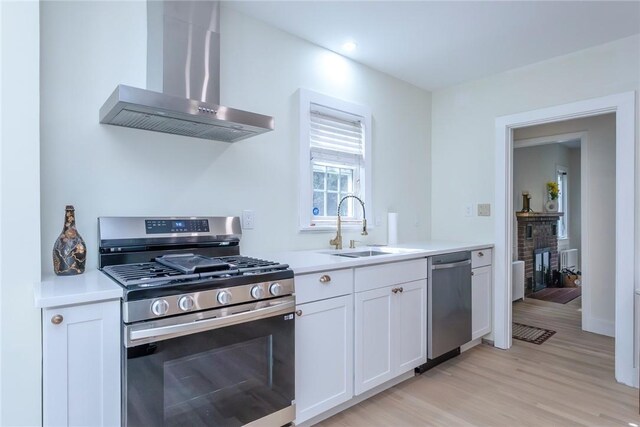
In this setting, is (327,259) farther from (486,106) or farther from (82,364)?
(486,106)

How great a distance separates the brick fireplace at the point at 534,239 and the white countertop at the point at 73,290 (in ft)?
17.5

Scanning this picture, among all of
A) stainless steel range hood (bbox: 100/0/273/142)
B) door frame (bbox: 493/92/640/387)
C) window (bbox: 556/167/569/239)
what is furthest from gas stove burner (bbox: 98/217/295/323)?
window (bbox: 556/167/569/239)

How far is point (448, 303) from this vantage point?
9.12ft

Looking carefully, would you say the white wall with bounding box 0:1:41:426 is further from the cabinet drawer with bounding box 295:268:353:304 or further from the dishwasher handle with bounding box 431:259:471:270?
the dishwasher handle with bounding box 431:259:471:270

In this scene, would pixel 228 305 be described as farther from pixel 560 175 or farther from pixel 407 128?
pixel 560 175

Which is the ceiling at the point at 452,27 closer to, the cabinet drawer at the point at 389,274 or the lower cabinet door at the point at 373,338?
the cabinet drawer at the point at 389,274

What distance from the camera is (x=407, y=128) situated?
11.6 feet

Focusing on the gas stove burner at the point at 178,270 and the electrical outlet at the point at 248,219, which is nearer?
the gas stove burner at the point at 178,270

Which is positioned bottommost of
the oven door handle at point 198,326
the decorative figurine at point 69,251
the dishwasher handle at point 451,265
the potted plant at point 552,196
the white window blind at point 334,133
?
the oven door handle at point 198,326

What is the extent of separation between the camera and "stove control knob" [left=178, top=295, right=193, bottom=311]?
1.36 m

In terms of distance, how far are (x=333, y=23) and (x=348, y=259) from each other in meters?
1.58

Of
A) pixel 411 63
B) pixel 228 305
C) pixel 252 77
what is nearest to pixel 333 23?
pixel 252 77

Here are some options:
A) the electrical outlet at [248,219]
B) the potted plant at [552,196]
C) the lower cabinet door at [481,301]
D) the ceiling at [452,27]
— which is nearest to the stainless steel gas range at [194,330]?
the electrical outlet at [248,219]

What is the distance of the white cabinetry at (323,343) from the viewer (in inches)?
73.3
